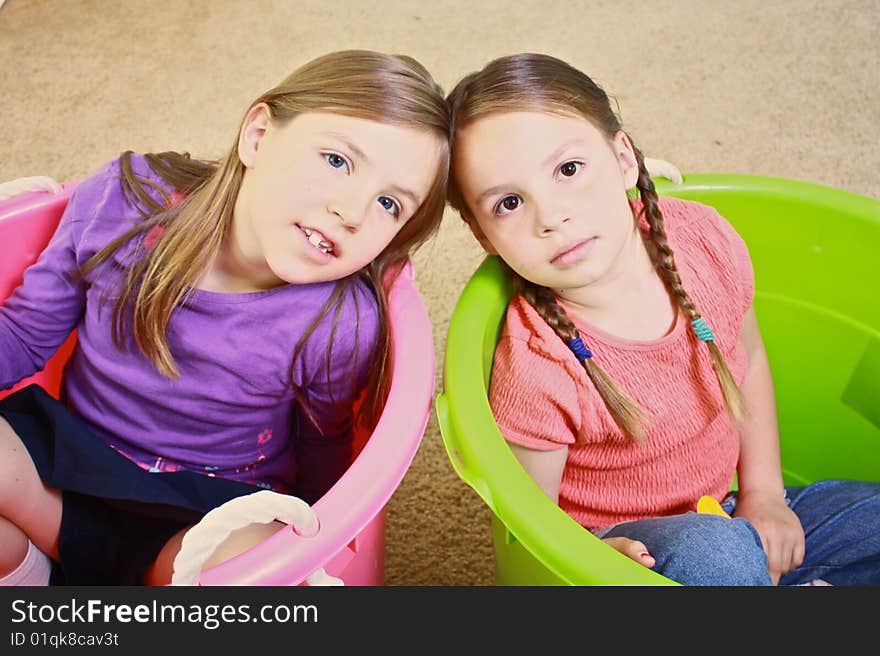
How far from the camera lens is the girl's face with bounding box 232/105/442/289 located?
0.68m

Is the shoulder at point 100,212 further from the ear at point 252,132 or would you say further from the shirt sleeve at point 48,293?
the ear at point 252,132

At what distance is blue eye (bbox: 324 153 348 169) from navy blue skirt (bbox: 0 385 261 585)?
0.91ft

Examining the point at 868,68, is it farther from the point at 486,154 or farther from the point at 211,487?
the point at 211,487

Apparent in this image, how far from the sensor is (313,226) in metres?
0.68

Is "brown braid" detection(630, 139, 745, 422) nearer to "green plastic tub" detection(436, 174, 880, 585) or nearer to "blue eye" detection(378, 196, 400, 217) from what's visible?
"green plastic tub" detection(436, 174, 880, 585)

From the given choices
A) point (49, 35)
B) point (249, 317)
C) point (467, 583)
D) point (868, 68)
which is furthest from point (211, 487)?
point (868, 68)

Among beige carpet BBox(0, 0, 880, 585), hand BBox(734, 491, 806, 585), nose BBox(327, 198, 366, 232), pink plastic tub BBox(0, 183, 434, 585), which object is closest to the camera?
pink plastic tub BBox(0, 183, 434, 585)

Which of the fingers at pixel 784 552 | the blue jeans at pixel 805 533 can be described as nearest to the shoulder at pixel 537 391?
the blue jeans at pixel 805 533

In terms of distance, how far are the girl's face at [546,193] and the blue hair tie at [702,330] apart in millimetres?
94

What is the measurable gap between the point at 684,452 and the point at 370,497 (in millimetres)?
307

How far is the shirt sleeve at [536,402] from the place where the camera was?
2.29 ft

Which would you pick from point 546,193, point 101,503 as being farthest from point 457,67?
point 101,503

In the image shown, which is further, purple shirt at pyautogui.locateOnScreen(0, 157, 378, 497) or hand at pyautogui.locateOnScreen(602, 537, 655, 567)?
purple shirt at pyautogui.locateOnScreen(0, 157, 378, 497)

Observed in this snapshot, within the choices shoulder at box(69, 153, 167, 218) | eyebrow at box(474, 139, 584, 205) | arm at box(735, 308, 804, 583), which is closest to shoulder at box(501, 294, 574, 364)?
eyebrow at box(474, 139, 584, 205)
